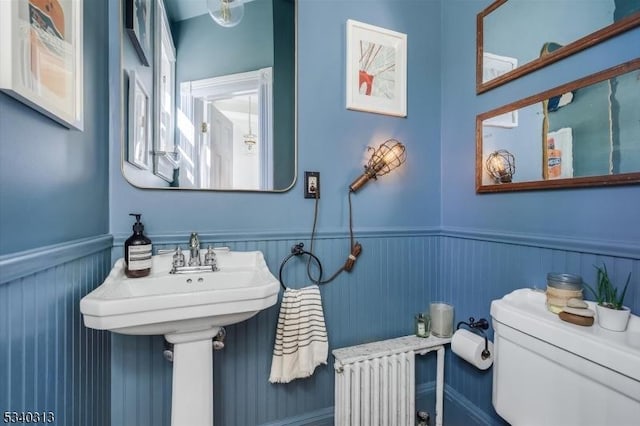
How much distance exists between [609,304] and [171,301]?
1.28 metres

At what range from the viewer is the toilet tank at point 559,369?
27.4 inches

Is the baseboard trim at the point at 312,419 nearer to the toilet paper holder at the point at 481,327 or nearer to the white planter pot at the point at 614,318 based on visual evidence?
the toilet paper holder at the point at 481,327

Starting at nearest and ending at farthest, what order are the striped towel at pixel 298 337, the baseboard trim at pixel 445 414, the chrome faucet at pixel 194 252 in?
the chrome faucet at pixel 194 252 → the striped towel at pixel 298 337 → the baseboard trim at pixel 445 414

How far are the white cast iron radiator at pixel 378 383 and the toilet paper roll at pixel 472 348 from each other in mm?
129

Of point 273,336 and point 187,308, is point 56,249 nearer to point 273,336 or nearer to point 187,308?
point 187,308

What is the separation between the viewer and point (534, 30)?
1.13 m

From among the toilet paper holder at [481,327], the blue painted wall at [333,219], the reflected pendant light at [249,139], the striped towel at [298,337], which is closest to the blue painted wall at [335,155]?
the blue painted wall at [333,219]

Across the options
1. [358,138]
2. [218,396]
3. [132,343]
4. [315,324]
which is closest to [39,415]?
[132,343]

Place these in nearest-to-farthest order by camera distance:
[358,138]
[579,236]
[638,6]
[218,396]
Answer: [638,6] < [579,236] < [218,396] < [358,138]

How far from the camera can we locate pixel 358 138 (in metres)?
1.43

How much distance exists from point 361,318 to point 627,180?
1.14m

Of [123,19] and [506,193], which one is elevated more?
[123,19]

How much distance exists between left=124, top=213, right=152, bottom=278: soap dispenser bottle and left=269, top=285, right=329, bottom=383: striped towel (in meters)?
0.55

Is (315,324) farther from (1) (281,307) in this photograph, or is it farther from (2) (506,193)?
(2) (506,193)
